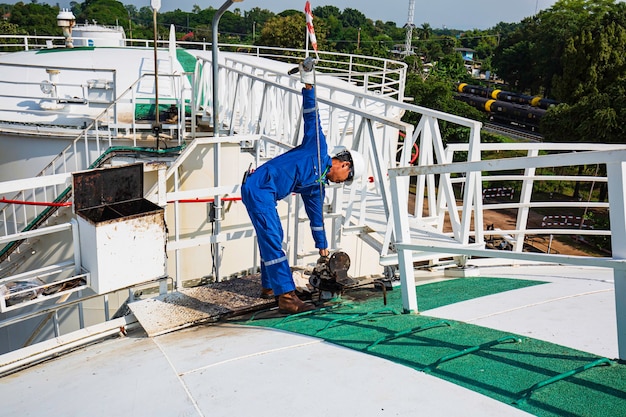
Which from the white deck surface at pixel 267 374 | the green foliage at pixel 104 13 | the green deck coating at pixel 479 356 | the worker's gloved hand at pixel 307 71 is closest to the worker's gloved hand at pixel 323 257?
the green deck coating at pixel 479 356

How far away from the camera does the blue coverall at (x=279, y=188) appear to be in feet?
14.9

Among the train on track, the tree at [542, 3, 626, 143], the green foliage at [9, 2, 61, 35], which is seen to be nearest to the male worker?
the tree at [542, 3, 626, 143]

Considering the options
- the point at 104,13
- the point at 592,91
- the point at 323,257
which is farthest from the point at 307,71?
the point at 104,13

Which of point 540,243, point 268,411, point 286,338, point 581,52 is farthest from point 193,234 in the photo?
point 581,52

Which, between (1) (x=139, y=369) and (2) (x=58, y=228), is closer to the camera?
(1) (x=139, y=369)

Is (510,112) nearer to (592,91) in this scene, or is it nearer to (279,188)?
(592,91)

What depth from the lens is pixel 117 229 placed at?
409 cm

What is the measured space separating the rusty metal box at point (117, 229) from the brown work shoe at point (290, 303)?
39.3 inches

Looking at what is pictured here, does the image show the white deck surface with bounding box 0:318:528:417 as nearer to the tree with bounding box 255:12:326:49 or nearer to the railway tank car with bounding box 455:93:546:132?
the railway tank car with bounding box 455:93:546:132

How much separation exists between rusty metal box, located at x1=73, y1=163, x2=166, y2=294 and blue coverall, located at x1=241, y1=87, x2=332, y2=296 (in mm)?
770

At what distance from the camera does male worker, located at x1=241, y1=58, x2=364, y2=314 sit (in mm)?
4539

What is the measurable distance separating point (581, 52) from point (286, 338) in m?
38.6

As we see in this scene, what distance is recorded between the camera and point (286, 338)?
3762 mm

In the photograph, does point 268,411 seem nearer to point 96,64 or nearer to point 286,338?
point 286,338
